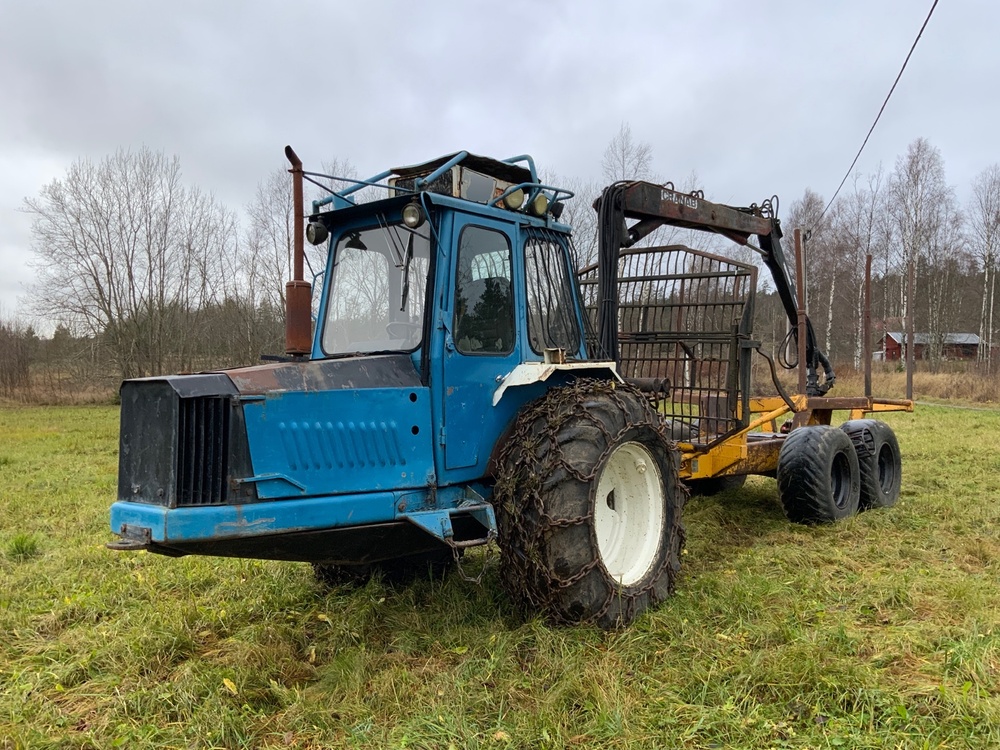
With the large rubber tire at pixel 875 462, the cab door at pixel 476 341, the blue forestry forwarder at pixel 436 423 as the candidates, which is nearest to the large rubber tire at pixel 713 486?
the large rubber tire at pixel 875 462

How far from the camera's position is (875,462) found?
7.11 m

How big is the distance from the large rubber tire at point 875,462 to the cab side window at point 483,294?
14.7 feet

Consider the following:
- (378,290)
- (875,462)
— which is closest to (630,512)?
(378,290)

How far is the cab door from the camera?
3963 mm

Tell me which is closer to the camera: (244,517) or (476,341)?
(244,517)

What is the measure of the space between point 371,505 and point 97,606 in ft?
7.50

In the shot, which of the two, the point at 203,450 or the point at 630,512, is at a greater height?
the point at 203,450

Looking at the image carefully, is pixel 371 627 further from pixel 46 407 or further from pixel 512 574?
pixel 46 407

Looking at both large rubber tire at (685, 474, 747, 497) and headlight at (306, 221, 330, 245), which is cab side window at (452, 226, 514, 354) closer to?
headlight at (306, 221, 330, 245)

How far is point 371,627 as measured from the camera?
13.7 ft

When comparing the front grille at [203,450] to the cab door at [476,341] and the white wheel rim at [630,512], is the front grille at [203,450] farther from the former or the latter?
the white wheel rim at [630,512]

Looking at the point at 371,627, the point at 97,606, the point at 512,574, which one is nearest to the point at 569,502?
the point at 512,574

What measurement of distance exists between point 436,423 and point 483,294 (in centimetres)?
82

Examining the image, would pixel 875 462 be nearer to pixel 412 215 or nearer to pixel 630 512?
pixel 630 512
